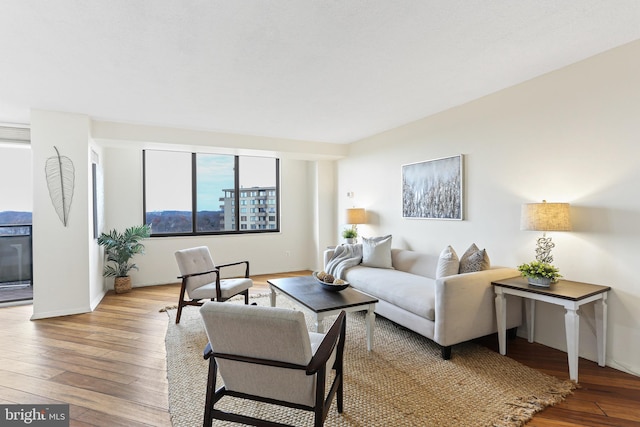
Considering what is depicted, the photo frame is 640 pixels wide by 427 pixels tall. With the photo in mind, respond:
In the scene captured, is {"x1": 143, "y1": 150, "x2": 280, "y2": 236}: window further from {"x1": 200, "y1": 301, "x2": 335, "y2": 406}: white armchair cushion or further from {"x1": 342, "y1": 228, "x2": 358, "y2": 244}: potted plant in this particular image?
{"x1": 200, "y1": 301, "x2": 335, "y2": 406}: white armchair cushion

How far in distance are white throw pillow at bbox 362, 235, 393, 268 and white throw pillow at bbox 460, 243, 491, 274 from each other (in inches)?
45.0

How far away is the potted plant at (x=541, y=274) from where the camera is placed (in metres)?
2.57

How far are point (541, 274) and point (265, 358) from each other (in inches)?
90.6

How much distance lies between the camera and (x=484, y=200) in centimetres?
353

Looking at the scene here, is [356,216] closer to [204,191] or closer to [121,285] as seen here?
[204,191]

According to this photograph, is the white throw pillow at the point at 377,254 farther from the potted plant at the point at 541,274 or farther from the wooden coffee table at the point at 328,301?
the potted plant at the point at 541,274

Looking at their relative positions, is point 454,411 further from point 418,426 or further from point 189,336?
point 189,336

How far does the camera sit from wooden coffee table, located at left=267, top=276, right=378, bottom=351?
266 centimetres

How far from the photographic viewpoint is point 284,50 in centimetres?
242

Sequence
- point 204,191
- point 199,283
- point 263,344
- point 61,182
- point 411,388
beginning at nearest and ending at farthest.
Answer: point 263,344 < point 411,388 < point 199,283 < point 61,182 < point 204,191

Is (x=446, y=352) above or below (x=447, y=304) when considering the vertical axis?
below

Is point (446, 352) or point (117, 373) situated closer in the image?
point (117, 373)

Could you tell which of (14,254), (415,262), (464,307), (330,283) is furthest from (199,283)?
(14,254)

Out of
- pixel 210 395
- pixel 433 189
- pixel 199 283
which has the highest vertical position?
pixel 433 189
